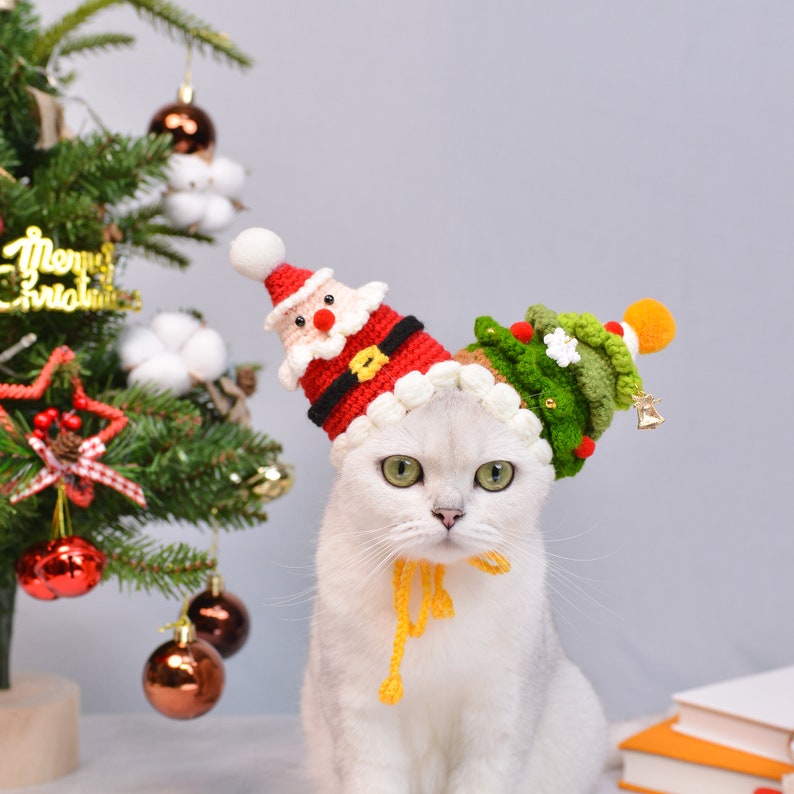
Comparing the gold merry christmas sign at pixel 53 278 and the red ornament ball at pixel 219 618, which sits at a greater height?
the gold merry christmas sign at pixel 53 278

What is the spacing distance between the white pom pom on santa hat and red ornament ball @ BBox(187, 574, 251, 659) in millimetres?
506

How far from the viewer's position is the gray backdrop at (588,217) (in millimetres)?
1504

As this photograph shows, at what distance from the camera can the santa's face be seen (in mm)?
831

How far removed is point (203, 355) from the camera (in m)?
1.17

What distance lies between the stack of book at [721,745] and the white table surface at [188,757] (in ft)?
0.20

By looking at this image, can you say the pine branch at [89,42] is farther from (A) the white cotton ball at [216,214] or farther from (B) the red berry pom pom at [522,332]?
(B) the red berry pom pom at [522,332]

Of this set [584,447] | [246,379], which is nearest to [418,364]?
[584,447]

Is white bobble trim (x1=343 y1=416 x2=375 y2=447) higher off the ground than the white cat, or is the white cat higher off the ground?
white bobble trim (x1=343 y1=416 x2=375 y2=447)

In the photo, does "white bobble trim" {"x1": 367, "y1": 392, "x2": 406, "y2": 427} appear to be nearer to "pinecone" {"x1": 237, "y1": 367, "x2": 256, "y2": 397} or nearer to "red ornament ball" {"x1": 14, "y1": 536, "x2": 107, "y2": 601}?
"red ornament ball" {"x1": 14, "y1": 536, "x2": 107, "y2": 601}

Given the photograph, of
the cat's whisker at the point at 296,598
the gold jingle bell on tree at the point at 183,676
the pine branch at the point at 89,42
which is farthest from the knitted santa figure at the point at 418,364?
the pine branch at the point at 89,42

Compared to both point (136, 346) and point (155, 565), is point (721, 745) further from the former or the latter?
point (136, 346)

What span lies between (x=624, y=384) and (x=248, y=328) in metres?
0.84

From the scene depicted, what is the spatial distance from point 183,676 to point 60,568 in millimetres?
184

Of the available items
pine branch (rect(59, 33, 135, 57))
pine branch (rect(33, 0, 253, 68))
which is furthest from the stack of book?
pine branch (rect(59, 33, 135, 57))
